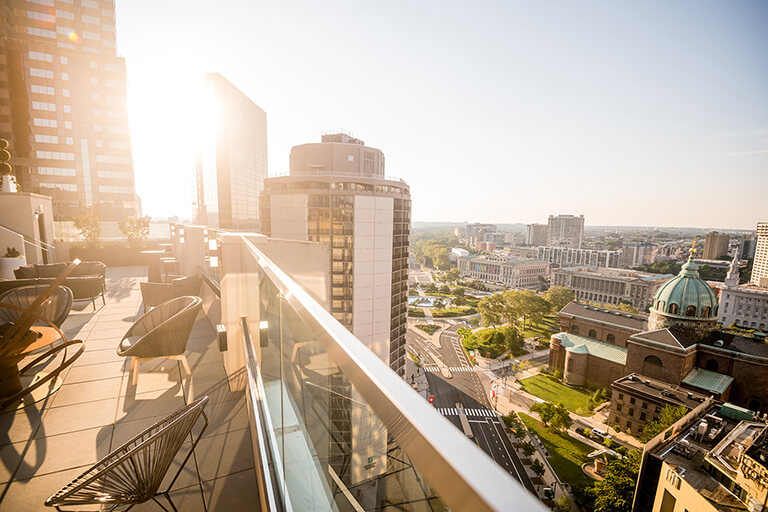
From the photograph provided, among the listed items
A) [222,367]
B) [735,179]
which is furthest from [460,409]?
[735,179]

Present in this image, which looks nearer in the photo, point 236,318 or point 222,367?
point 236,318

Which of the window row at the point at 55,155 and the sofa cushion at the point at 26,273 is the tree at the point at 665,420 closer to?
the sofa cushion at the point at 26,273

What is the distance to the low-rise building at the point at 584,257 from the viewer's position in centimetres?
10838

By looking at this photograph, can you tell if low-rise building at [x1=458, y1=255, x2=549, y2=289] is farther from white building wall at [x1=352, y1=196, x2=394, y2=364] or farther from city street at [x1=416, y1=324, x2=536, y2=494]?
white building wall at [x1=352, y1=196, x2=394, y2=364]

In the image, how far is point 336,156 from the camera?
45.2 metres

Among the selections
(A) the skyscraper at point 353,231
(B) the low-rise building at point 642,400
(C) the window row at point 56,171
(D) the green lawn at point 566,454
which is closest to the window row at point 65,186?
(C) the window row at point 56,171

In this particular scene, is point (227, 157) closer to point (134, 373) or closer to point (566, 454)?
point (566, 454)

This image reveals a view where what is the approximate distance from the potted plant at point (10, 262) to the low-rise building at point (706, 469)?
23.9m

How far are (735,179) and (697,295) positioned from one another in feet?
309

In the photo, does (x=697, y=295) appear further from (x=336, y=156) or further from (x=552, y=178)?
(x=552, y=178)

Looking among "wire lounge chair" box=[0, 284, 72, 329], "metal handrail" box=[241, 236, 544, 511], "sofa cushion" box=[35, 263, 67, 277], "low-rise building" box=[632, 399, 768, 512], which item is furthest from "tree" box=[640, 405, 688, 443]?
"sofa cushion" box=[35, 263, 67, 277]

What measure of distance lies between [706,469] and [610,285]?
59.9m

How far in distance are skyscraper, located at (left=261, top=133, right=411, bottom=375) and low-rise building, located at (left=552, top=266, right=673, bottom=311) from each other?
51570mm

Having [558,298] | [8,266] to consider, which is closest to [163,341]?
[8,266]
